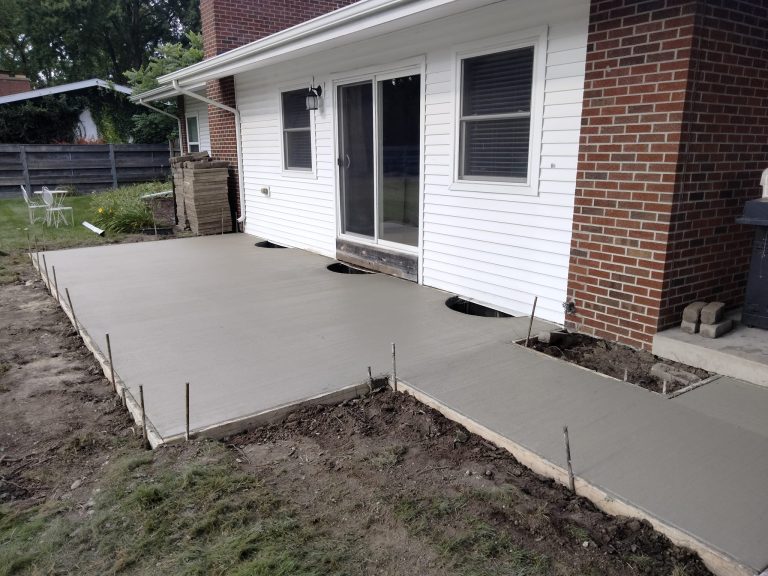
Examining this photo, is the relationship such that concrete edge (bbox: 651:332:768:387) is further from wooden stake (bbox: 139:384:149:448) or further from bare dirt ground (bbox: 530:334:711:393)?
wooden stake (bbox: 139:384:149:448)

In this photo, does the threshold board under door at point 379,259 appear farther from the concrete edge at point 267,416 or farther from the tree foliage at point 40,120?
the tree foliage at point 40,120

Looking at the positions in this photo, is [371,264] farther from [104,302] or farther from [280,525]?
[280,525]

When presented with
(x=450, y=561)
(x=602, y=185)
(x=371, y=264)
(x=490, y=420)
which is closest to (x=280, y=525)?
(x=450, y=561)

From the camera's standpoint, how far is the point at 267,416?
11.1 ft

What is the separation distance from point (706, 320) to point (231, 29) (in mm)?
9263

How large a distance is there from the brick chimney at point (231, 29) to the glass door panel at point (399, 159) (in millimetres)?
4395

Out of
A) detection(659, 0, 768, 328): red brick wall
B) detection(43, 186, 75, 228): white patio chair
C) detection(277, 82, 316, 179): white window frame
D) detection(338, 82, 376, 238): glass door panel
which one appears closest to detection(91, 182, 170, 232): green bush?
detection(43, 186, 75, 228): white patio chair

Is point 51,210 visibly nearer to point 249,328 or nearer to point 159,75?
point 159,75

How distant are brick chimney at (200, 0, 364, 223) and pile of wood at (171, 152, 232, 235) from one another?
0.27 metres

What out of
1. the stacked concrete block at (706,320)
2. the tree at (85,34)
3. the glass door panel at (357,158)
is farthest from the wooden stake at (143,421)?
the tree at (85,34)

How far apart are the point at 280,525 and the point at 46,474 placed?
1.41 m

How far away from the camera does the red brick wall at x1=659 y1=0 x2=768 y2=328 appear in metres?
3.90

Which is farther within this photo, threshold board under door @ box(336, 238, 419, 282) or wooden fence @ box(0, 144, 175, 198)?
wooden fence @ box(0, 144, 175, 198)

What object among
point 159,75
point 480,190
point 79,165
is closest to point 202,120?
point 159,75
